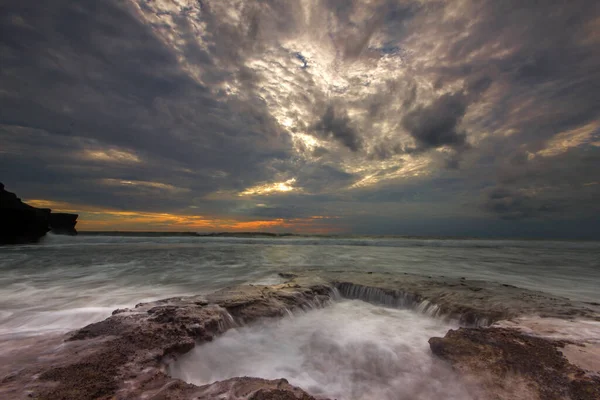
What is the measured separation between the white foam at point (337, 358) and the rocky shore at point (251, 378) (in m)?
0.26

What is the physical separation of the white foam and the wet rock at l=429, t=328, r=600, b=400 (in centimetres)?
23

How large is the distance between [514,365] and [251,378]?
301cm

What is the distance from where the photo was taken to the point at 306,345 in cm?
440

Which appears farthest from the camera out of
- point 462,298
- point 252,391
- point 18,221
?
point 18,221

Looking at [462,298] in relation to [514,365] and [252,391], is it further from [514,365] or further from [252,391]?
[252,391]

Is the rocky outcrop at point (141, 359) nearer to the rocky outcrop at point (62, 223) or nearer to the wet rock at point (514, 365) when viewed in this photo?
the wet rock at point (514, 365)

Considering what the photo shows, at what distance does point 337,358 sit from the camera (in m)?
3.98

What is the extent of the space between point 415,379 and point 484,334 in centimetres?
131

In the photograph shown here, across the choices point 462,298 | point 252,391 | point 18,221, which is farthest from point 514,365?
point 18,221

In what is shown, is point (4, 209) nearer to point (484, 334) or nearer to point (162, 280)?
point (162, 280)

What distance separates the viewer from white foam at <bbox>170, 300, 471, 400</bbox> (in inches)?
125

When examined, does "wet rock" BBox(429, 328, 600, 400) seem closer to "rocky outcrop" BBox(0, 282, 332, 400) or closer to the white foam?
the white foam

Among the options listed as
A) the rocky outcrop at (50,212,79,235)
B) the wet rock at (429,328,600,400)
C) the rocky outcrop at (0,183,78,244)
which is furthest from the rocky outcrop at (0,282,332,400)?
the rocky outcrop at (50,212,79,235)

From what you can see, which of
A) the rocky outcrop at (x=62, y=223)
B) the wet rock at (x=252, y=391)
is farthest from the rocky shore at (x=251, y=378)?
the rocky outcrop at (x=62, y=223)
